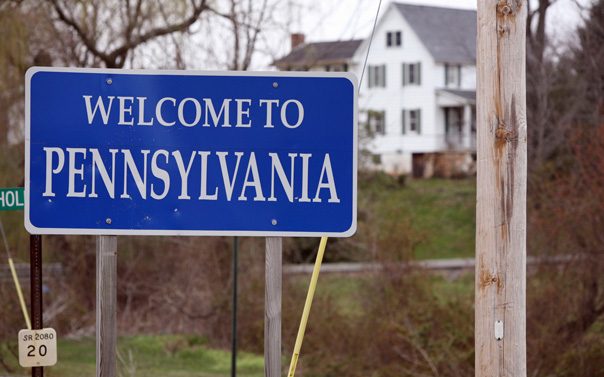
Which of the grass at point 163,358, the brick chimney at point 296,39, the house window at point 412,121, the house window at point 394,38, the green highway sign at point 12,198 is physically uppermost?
the house window at point 394,38

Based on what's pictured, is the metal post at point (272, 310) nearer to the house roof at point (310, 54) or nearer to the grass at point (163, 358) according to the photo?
the grass at point (163, 358)

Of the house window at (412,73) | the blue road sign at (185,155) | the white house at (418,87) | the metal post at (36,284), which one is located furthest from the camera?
the house window at (412,73)

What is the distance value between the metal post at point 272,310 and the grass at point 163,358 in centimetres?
809

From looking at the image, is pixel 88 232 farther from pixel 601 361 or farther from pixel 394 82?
pixel 394 82

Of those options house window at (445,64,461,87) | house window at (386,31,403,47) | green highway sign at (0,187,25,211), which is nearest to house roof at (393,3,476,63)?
house window at (445,64,461,87)

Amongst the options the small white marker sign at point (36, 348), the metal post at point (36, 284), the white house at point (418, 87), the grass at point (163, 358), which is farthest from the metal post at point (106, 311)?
the white house at point (418, 87)

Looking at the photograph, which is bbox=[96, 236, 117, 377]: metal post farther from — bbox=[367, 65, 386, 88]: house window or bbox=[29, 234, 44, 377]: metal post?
bbox=[367, 65, 386, 88]: house window

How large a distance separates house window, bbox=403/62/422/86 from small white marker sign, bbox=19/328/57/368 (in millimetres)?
40730

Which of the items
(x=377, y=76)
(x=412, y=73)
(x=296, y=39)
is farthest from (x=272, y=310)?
(x=377, y=76)

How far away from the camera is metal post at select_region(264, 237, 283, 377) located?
3.51 meters

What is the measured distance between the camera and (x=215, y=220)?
11.4 feet

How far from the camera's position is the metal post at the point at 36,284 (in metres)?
5.29

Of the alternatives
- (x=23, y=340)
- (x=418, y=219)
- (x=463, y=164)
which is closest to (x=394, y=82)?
(x=463, y=164)

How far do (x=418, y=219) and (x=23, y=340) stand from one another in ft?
101
